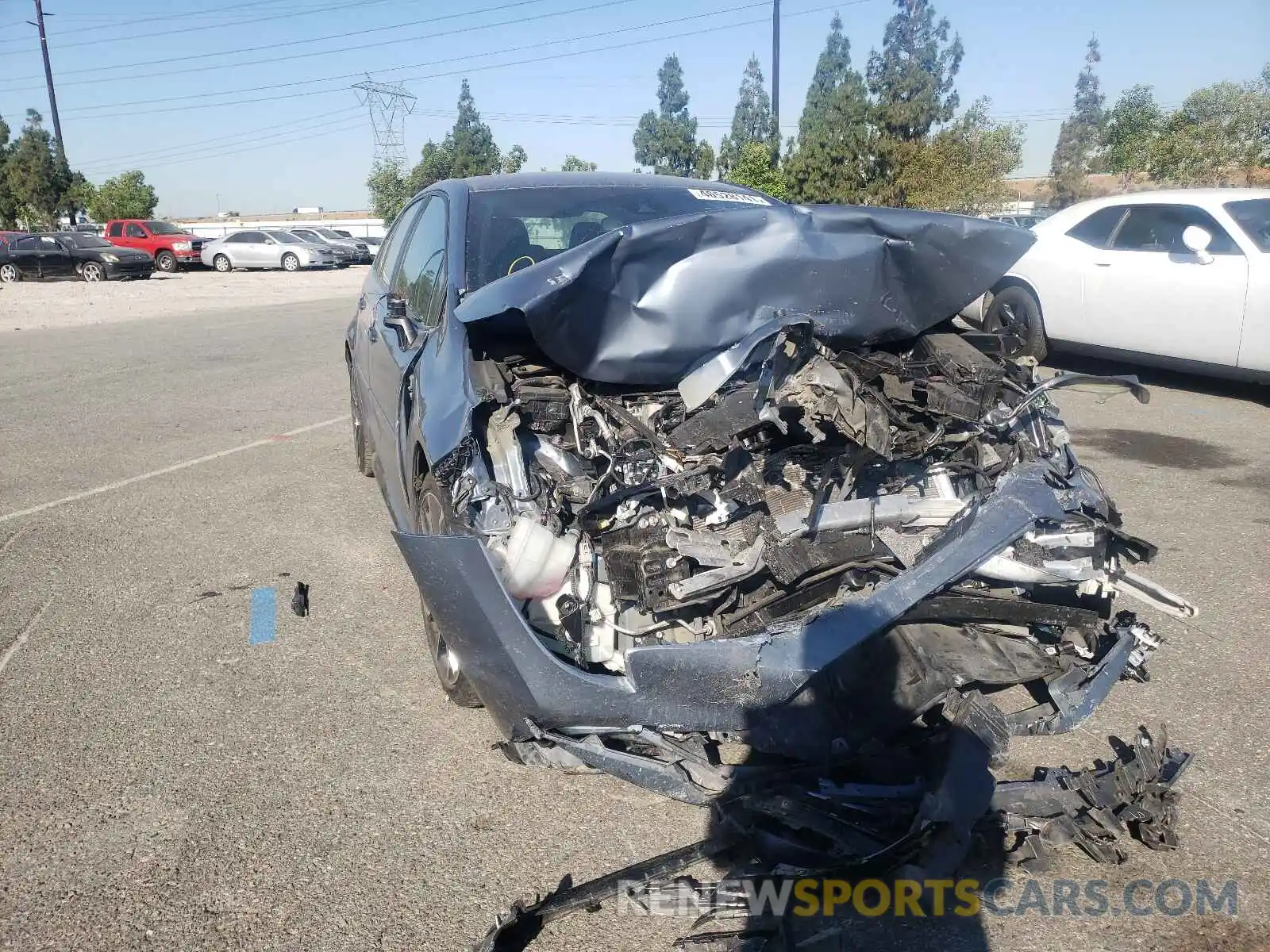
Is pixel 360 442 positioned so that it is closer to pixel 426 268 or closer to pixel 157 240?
pixel 426 268

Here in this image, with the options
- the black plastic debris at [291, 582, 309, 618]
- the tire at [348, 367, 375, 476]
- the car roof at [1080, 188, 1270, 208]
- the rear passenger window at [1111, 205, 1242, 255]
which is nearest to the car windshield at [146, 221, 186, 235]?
the tire at [348, 367, 375, 476]

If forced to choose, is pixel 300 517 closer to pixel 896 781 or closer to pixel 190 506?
pixel 190 506

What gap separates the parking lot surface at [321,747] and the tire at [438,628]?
9cm

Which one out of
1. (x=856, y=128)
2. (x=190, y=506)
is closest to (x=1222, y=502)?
(x=190, y=506)

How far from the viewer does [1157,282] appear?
25.5 ft

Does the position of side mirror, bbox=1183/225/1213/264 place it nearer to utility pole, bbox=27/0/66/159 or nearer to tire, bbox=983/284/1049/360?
tire, bbox=983/284/1049/360

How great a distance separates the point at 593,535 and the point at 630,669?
1.65ft

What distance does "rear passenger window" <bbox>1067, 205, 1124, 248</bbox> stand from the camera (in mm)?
8383

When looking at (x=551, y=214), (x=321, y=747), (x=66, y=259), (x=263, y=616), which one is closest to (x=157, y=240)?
(x=66, y=259)

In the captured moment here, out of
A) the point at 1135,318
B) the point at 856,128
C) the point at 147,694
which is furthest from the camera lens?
the point at 856,128

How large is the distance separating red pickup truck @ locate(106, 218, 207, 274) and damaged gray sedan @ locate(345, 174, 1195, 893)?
105 ft

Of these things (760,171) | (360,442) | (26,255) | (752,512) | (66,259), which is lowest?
(360,442)

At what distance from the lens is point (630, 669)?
8.48 ft

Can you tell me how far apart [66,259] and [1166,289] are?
27488 mm
